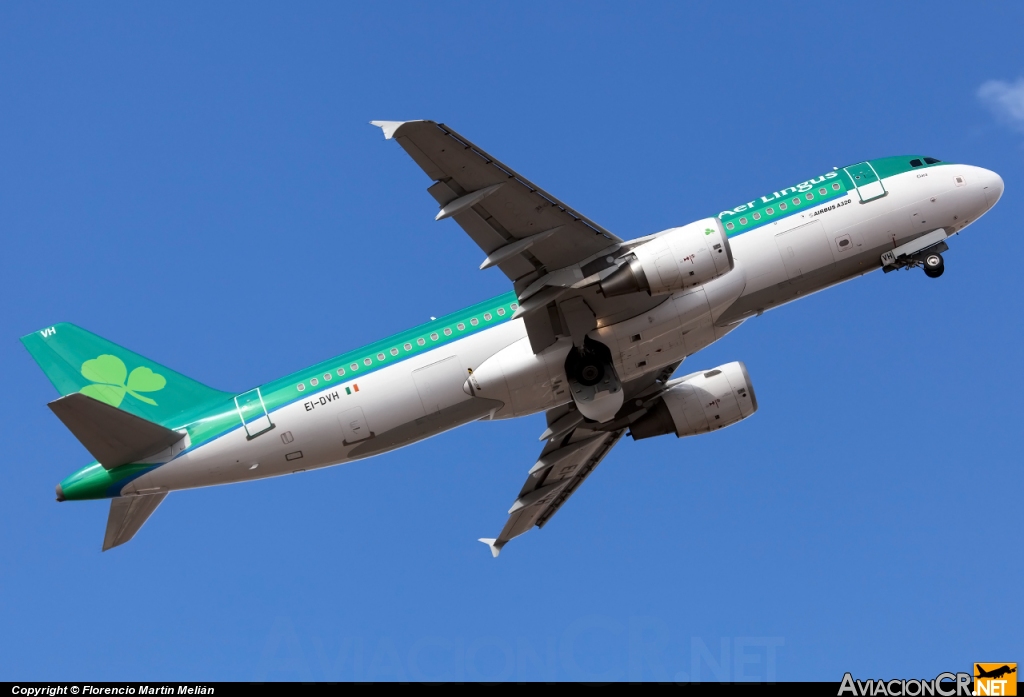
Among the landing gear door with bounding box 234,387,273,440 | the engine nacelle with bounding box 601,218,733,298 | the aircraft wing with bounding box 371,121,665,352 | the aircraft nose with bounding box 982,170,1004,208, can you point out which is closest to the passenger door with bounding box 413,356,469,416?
the aircraft wing with bounding box 371,121,665,352

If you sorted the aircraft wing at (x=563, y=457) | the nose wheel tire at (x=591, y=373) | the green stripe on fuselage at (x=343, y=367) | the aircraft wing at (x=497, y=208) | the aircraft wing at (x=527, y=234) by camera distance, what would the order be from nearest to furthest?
the aircraft wing at (x=497, y=208) → the aircraft wing at (x=527, y=234) → the nose wheel tire at (x=591, y=373) → the green stripe on fuselage at (x=343, y=367) → the aircraft wing at (x=563, y=457)

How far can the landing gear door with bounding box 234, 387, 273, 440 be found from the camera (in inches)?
1238

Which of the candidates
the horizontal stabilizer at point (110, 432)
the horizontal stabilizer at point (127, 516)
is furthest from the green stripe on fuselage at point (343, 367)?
the horizontal stabilizer at point (127, 516)

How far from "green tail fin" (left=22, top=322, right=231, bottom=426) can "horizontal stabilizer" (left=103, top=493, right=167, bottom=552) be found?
2.40 m

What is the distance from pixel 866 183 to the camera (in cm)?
3216

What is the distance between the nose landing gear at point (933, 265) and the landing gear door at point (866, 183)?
2.37m

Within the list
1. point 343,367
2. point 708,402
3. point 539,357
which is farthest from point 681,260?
point 343,367

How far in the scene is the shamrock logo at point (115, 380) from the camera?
3303 centimetres

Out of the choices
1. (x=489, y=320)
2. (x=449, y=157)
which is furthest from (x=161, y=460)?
(x=449, y=157)

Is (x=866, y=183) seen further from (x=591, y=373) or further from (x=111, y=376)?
(x=111, y=376)

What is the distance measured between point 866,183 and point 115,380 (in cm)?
2334

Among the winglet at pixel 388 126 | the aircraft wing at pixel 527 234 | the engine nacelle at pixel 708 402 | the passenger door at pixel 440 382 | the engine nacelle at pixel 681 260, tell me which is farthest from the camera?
the engine nacelle at pixel 708 402

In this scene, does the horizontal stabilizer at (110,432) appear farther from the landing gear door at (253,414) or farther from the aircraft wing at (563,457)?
the aircraft wing at (563,457)

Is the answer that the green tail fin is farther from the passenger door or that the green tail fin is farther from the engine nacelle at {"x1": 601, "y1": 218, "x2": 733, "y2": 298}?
the engine nacelle at {"x1": 601, "y1": 218, "x2": 733, "y2": 298}
